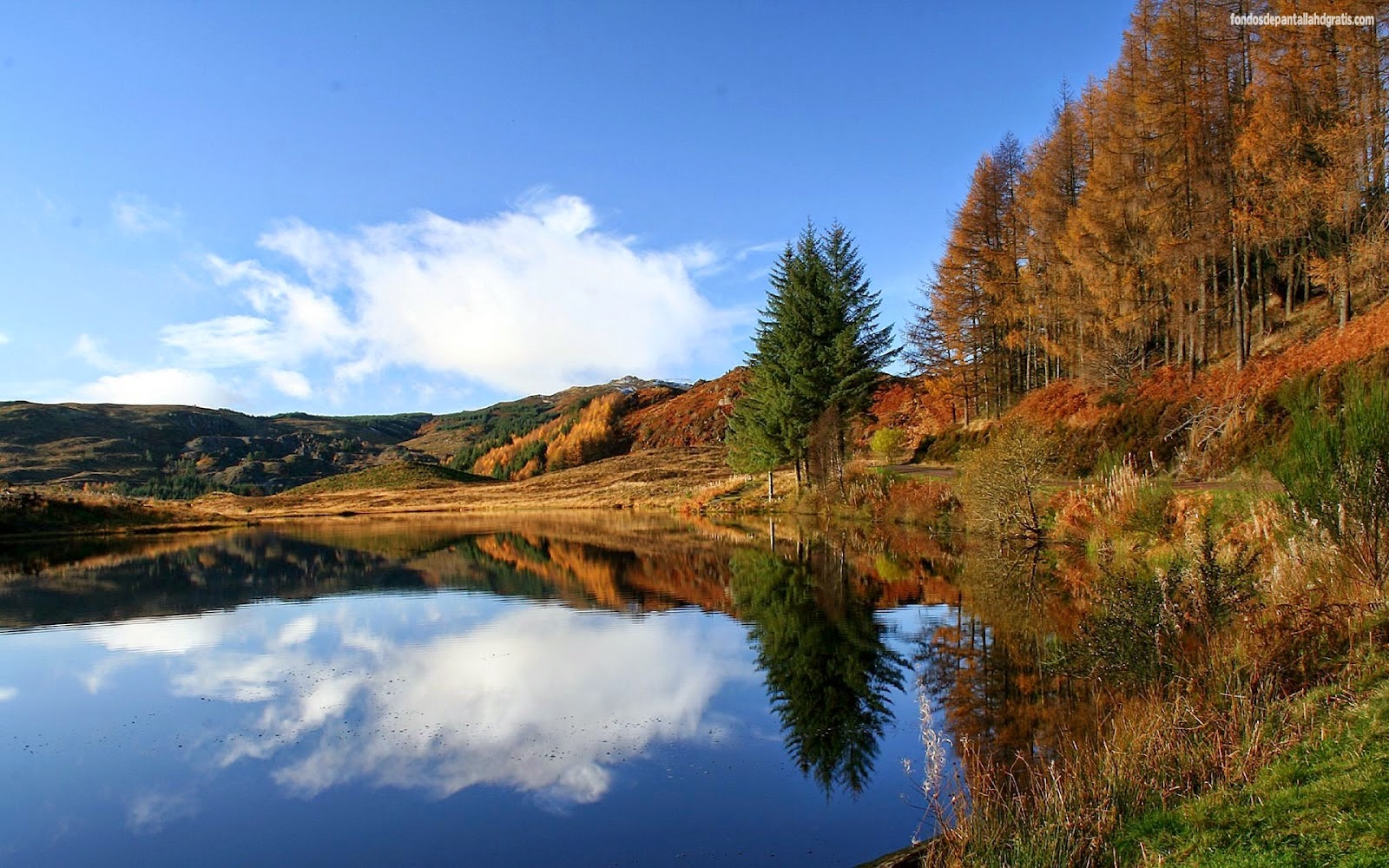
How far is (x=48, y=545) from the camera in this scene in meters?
34.8

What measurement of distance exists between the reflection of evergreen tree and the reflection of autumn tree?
2.71 ft

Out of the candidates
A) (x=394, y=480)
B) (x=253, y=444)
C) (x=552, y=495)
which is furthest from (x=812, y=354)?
(x=253, y=444)

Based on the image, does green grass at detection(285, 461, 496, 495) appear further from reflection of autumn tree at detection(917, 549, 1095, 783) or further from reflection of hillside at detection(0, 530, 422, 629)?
reflection of autumn tree at detection(917, 549, 1095, 783)

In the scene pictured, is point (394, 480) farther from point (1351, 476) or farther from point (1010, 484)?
point (1351, 476)

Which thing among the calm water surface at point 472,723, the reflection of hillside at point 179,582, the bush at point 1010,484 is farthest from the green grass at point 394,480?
the bush at point 1010,484

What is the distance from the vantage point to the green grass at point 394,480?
7612cm

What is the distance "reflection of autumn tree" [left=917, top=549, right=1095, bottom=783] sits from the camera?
7824 mm

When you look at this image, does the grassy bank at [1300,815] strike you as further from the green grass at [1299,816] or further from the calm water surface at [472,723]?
the calm water surface at [472,723]

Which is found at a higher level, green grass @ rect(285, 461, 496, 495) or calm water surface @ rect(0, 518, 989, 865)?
green grass @ rect(285, 461, 496, 495)

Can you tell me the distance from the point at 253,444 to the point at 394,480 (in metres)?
75.8

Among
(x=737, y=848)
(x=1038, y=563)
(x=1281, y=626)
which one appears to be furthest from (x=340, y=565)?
(x=1281, y=626)

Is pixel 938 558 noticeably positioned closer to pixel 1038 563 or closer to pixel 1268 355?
pixel 1038 563

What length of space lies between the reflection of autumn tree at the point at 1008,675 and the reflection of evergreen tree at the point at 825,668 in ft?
2.71

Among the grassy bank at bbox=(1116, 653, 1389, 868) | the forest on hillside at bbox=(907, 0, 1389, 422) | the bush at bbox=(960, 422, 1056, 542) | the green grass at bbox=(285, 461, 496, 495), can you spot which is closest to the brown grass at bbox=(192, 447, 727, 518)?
the green grass at bbox=(285, 461, 496, 495)
